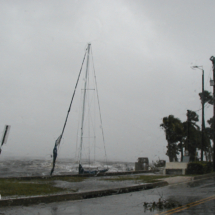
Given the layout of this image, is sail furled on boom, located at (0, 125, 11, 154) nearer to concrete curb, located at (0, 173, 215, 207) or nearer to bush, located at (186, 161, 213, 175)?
concrete curb, located at (0, 173, 215, 207)

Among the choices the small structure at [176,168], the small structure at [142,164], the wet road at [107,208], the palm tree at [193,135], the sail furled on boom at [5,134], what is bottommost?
the wet road at [107,208]

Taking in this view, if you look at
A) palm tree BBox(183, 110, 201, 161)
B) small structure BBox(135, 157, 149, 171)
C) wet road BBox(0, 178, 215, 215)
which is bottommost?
wet road BBox(0, 178, 215, 215)

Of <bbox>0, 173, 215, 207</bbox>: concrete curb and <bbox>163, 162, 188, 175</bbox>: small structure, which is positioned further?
<bbox>163, 162, 188, 175</bbox>: small structure

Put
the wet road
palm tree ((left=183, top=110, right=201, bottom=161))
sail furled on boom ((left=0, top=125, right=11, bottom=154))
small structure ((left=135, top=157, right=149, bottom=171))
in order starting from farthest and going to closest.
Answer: palm tree ((left=183, top=110, right=201, bottom=161)) → small structure ((left=135, top=157, right=149, bottom=171)) → the wet road → sail furled on boom ((left=0, top=125, right=11, bottom=154))

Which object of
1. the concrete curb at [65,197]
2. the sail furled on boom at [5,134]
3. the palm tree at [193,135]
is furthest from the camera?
the palm tree at [193,135]

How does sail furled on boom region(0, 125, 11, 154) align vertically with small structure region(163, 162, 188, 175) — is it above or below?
below

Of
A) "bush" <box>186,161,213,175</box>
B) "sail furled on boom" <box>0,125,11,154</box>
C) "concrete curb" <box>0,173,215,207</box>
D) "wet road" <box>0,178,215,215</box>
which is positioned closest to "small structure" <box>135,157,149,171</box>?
"bush" <box>186,161,213,175</box>

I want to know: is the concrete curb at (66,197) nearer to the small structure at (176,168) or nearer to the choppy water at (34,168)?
the small structure at (176,168)

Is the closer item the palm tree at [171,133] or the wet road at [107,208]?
the wet road at [107,208]

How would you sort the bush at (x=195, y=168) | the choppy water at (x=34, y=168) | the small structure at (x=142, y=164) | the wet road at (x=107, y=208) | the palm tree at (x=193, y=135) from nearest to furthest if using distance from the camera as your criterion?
the wet road at (x=107, y=208), the bush at (x=195, y=168), the choppy water at (x=34, y=168), the small structure at (x=142, y=164), the palm tree at (x=193, y=135)

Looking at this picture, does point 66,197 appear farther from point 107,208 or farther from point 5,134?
point 5,134

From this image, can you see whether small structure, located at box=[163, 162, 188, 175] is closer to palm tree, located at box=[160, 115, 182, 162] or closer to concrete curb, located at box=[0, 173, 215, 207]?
concrete curb, located at box=[0, 173, 215, 207]

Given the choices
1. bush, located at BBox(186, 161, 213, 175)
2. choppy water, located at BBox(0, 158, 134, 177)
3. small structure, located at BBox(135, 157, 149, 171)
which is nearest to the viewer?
bush, located at BBox(186, 161, 213, 175)

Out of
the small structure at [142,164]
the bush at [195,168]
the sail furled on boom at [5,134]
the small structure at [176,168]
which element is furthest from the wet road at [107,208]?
the small structure at [142,164]
